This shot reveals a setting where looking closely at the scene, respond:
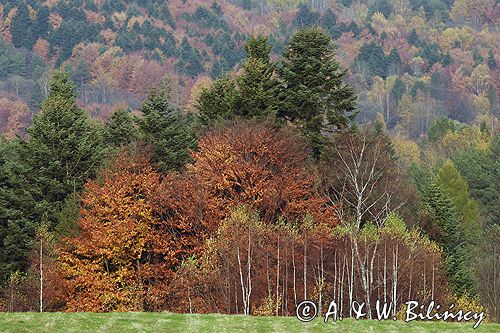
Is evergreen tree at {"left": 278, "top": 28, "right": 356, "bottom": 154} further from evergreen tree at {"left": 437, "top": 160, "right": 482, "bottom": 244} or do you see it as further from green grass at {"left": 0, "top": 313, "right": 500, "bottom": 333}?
green grass at {"left": 0, "top": 313, "right": 500, "bottom": 333}

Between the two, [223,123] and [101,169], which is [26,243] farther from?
[223,123]

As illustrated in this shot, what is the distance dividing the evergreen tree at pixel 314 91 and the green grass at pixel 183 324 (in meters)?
35.2

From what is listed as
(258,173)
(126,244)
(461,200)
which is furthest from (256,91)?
(461,200)

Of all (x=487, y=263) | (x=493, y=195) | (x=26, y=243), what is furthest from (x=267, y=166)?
(x=493, y=195)

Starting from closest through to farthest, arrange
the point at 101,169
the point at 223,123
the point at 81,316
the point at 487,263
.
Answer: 1. the point at 81,316
2. the point at 101,169
3. the point at 223,123
4. the point at 487,263

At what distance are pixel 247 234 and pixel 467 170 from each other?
8271cm

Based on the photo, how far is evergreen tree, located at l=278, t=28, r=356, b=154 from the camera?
207 ft

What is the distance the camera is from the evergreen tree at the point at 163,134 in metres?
61.9

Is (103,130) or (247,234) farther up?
(103,130)

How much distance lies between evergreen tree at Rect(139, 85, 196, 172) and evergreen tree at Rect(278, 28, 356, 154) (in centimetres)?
885

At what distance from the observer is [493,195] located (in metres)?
113

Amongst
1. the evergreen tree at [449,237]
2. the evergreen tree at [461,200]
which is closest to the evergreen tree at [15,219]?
the evergreen tree at [449,237]

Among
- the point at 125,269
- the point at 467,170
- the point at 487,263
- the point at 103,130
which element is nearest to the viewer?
the point at 125,269

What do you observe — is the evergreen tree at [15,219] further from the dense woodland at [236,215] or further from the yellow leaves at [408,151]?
the yellow leaves at [408,151]
